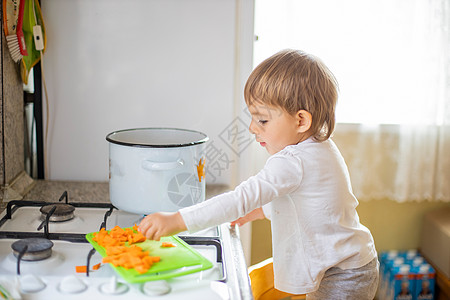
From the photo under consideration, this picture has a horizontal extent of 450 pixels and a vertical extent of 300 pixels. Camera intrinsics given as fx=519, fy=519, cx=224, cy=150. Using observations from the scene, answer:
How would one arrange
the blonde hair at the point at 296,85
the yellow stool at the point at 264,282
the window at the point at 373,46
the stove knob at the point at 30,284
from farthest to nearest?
1. the window at the point at 373,46
2. the yellow stool at the point at 264,282
3. the blonde hair at the point at 296,85
4. the stove knob at the point at 30,284

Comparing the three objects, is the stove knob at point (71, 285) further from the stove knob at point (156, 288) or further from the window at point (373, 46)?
the window at point (373, 46)

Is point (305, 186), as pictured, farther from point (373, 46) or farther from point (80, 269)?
point (373, 46)

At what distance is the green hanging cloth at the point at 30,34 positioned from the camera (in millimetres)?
1295

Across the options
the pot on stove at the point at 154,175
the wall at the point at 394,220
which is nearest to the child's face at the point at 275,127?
the pot on stove at the point at 154,175

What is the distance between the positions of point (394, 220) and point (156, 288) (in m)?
1.30

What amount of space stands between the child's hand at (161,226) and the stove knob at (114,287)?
0.10m

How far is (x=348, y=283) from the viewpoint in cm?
105

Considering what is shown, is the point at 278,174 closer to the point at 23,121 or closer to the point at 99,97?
the point at 99,97

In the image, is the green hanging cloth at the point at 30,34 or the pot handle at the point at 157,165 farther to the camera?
the green hanging cloth at the point at 30,34

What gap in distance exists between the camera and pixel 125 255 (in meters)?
0.87

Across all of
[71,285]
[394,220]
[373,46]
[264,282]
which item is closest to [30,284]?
[71,285]

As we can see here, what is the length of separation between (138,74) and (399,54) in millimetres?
857

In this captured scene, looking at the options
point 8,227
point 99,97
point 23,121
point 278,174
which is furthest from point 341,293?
point 23,121

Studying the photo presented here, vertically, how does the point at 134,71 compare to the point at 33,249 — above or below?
above
